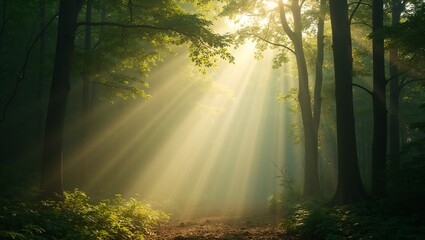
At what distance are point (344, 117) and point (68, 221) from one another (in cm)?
838

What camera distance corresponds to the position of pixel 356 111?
26938 mm

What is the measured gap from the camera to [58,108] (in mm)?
10461

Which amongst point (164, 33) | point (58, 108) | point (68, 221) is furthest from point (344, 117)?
point (58, 108)

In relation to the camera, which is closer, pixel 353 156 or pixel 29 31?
pixel 353 156

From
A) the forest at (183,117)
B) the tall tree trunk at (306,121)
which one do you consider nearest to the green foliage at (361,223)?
the forest at (183,117)

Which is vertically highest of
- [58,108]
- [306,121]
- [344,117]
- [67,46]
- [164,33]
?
[164,33]

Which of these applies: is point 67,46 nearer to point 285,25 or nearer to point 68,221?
point 68,221

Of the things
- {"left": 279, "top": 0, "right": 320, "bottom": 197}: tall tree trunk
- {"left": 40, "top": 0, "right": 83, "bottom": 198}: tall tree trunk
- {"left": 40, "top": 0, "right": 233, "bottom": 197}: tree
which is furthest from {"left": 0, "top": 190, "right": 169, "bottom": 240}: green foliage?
A: {"left": 279, "top": 0, "right": 320, "bottom": 197}: tall tree trunk

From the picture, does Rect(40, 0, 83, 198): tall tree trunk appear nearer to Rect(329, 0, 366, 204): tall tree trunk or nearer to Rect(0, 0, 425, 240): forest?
Rect(0, 0, 425, 240): forest

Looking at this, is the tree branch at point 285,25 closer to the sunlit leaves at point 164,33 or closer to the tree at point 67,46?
the sunlit leaves at point 164,33

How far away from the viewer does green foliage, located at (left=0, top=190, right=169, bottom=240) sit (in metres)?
6.42

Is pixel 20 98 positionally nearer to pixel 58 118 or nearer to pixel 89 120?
pixel 89 120

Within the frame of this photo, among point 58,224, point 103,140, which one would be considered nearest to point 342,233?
point 58,224

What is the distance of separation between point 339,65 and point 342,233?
6010 mm
